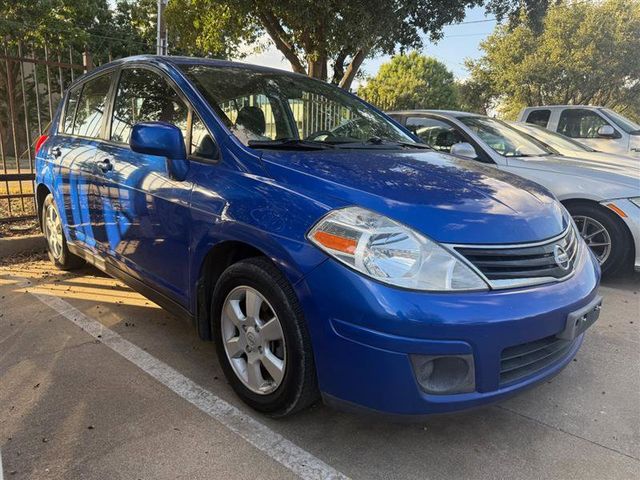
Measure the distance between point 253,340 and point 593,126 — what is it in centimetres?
974

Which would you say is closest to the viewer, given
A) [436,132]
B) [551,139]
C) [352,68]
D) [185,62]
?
[185,62]

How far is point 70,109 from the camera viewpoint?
4.28 meters

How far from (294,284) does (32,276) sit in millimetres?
3575

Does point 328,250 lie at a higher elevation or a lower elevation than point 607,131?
lower

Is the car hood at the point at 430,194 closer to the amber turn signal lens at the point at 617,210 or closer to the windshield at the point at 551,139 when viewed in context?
the amber turn signal lens at the point at 617,210

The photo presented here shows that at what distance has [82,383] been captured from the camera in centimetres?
270

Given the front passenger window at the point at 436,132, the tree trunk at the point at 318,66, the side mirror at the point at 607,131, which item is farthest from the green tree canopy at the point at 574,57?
the front passenger window at the point at 436,132

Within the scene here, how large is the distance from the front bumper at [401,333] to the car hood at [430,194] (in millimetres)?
282

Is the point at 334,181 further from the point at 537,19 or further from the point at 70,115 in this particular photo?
the point at 537,19

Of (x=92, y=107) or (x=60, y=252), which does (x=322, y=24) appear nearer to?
(x=92, y=107)

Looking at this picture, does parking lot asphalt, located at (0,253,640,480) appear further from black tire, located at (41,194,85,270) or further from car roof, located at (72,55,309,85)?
car roof, located at (72,55,309,85)

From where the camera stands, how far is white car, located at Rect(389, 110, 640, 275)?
14.8 feet

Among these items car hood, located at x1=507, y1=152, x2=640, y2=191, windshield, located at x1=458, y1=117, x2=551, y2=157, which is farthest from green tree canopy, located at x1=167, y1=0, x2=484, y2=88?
car hood, located at x1=507, y1=152, x2=640, y2=191

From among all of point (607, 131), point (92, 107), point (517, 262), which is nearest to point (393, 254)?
point (517, 262)
